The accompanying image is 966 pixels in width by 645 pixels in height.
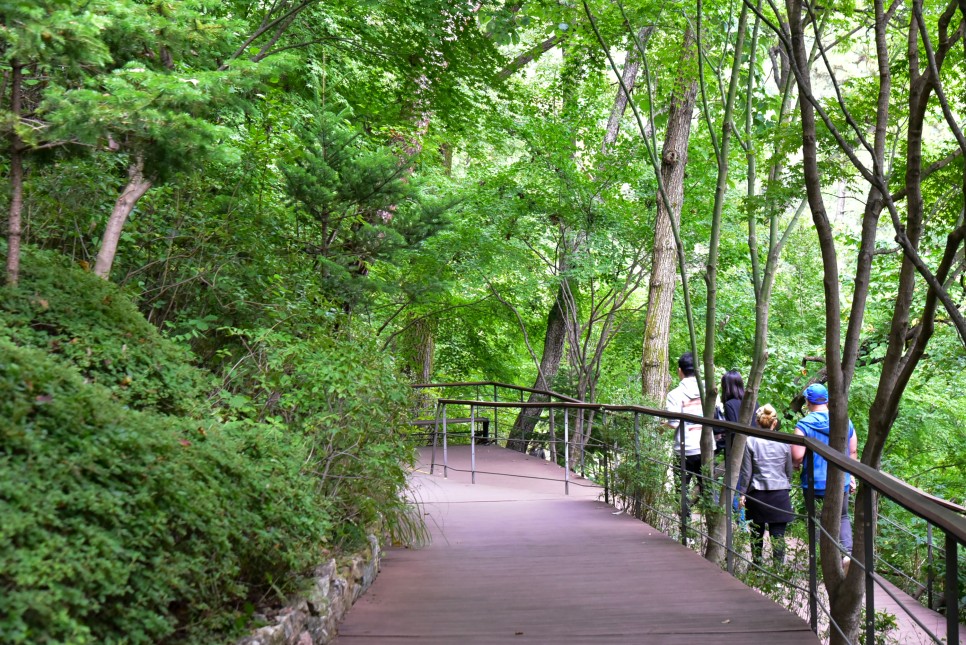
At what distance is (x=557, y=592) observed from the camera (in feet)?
15.3

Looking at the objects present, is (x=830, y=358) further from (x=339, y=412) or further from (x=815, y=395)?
(x=339, y=412)

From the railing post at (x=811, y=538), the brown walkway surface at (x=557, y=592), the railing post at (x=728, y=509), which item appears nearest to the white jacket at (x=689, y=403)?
the brown walkway surface at (x=557, y=592)

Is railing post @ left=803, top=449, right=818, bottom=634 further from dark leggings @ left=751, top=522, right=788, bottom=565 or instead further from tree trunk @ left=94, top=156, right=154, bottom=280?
tree trunk @ left=94, top=156, right=154, bottom=280

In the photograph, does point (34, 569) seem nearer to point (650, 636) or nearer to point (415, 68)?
point (650, 636)

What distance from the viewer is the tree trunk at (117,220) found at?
504 centimetres

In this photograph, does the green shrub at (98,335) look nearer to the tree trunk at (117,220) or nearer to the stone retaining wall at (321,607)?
the tree trunk at (117,220)

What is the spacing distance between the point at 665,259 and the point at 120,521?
29.5ft

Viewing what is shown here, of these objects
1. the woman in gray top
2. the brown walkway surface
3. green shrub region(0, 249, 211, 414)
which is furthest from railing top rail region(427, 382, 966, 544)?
green shrub region(0, 249, 211, 414)

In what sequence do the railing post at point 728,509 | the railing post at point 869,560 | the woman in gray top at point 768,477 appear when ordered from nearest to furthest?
the railing post at point 869,560 < the railing post at point 728,509 < the woman in gray top at point 768,477

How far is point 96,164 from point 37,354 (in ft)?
10.3

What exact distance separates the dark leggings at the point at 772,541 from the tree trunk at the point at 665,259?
11.8ft

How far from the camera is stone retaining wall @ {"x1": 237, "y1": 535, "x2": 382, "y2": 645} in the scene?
3.11m

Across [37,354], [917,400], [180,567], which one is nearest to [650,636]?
[180,567]

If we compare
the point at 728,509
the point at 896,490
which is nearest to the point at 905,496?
the point at 896,490
